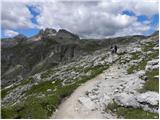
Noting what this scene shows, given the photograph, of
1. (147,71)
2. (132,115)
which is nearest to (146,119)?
(132,115)

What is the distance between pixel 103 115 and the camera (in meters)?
30.7

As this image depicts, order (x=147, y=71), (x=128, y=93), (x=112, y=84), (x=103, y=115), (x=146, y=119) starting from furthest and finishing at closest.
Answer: (x=147, y=71)
(x=112, y=84)
(x=128, y=93)
(x=103, y=115)
(x=146, y=119)

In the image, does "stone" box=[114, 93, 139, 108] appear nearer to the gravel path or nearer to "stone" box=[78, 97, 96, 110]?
the gravel path

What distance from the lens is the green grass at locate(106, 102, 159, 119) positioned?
29.6m

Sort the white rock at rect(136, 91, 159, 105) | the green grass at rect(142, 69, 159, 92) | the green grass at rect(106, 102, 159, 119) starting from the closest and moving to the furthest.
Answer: the green grass at rect(106, 102, 159, 119) < the white rock at rect(136, 91, 159, 105) < the green grass at rect(142, 69, 159, 92)

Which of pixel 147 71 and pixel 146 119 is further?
pixel 147 71

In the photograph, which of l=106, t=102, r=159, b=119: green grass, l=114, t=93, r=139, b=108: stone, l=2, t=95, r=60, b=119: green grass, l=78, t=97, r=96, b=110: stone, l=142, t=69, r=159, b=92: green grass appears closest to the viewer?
l=106, t=102, r=159, b=119: green grass

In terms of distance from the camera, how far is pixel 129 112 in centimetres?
3086

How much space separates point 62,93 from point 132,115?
13.5m

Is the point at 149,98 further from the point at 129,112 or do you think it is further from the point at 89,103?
the point at 89,103

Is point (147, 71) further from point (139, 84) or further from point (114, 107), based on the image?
point (114, 107)

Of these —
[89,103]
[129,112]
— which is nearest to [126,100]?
[129,112]

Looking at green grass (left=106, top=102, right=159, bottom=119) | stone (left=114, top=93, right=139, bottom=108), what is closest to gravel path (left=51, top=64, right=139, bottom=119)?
green grass (left=106, top=102, right=159, bottom=119)

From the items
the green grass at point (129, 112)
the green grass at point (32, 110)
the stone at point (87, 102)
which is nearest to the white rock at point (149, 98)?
the green grass at point (129, 112)
